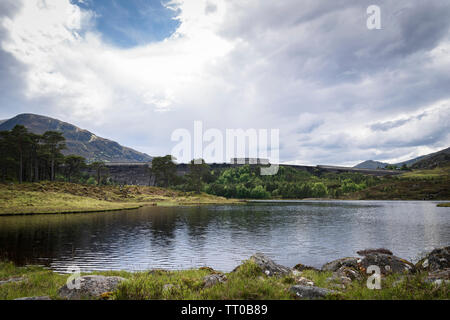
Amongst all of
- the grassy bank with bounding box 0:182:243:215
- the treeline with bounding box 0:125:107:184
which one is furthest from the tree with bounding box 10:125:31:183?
the grassy bank with bounding box 0:182:243:215

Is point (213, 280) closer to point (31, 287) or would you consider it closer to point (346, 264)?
point (31, 287)

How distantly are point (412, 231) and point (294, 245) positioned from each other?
2651 cm

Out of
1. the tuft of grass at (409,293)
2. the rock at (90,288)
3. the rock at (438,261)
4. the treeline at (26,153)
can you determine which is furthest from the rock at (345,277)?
the treeline at (26,153)

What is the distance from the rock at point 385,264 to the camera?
17516 millimetres

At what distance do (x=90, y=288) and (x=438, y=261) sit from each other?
19109 millimetres

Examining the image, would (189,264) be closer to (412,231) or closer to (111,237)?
(111,237)

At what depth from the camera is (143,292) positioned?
10773 mm

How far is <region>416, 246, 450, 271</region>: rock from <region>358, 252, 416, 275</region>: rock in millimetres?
1025

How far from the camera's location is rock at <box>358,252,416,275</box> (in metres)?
17.5

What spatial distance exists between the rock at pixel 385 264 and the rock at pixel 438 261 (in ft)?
3.36

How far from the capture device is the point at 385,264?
18062 mm

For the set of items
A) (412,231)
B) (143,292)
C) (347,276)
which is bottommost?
(412,231)
